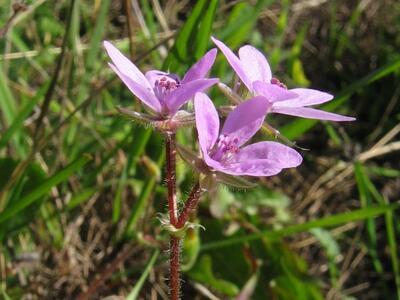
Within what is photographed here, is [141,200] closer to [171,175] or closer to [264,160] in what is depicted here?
[171,175]

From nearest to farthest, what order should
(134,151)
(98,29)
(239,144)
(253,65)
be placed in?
1. (239,144)
2. (253,65)
3. (134,151)
4. (98,29)

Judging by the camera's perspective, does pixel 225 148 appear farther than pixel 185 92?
Yes

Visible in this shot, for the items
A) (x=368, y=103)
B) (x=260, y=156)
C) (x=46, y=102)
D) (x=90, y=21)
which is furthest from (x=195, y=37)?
(x=368, y=103)

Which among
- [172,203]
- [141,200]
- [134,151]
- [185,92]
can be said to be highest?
[185,92]

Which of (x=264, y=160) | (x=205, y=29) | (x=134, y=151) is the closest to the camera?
(x=264, y=160)

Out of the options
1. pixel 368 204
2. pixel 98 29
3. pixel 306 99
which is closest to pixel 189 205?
pixel 306 99

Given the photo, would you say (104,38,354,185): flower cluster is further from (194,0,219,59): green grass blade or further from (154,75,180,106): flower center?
(194,0,219,59): green grass blade

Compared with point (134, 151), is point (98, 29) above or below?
above

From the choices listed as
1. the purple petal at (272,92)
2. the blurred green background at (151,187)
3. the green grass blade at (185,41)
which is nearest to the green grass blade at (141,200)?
the blurred green background at (151,187)
